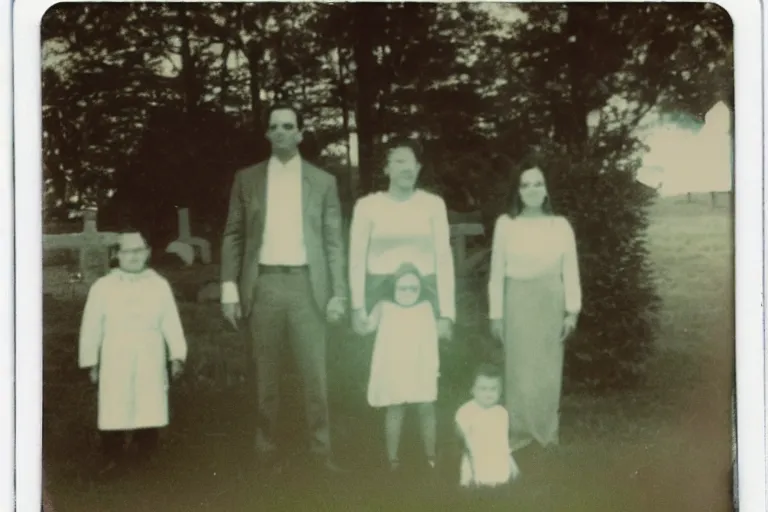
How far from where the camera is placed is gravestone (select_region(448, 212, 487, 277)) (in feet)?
3.11

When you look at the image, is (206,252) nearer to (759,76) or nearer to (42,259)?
(42,259)

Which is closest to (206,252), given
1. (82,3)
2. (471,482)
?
(82,3)

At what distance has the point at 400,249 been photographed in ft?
3.12

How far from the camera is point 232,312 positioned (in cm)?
94

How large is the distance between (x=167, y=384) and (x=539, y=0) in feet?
2.49

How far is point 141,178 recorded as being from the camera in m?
0.93

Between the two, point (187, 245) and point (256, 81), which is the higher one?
point (256, 81)

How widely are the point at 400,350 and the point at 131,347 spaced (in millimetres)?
379

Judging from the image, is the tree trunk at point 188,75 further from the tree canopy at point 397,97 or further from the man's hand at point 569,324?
the man's hand at point 569,324

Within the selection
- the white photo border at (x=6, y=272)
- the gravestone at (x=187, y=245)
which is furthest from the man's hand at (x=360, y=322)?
the white photo border at (x=6, y=272)

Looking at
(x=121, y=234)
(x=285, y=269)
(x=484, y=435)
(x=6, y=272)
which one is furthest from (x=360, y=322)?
(x=6, y=272)

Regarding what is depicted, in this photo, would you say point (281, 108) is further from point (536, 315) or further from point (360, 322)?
point (536, 315)

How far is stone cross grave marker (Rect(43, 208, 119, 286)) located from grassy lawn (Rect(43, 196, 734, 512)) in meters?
0.05

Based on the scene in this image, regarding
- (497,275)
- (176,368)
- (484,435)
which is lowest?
(484,435)
